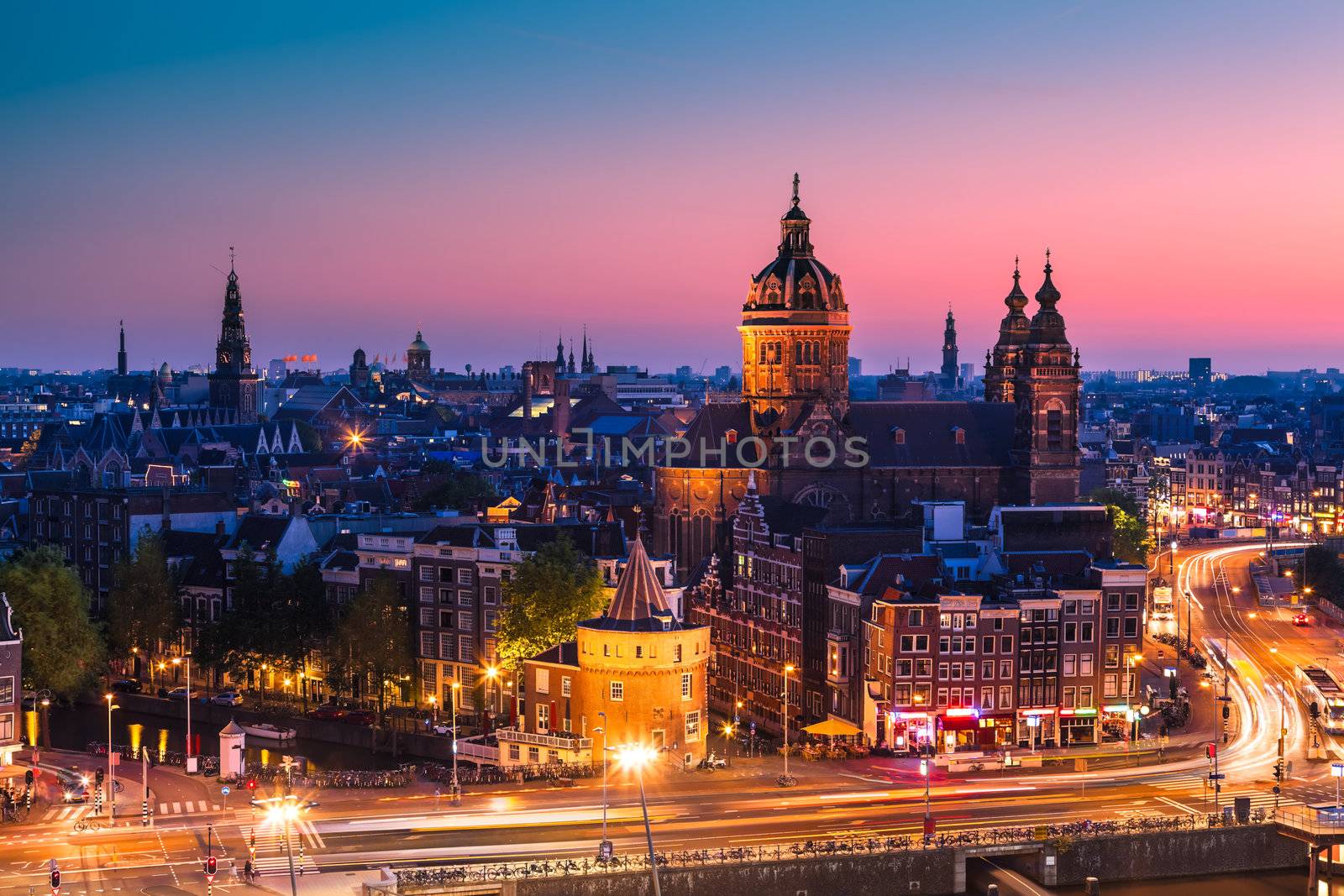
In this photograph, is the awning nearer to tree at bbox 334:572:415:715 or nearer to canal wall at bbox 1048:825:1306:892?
canal wall at bbox 1048:825:1306:892

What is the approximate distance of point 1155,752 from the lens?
103 metres

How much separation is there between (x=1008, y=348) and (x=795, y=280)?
23.5 meters

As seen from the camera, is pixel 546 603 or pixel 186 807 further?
pixel 546 603

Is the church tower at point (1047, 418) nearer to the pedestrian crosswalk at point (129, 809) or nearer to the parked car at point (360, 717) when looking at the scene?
the parked car at point (360, 717)

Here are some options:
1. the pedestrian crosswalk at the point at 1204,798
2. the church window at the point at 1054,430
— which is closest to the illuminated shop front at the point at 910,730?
the pedestrian crosswalk at the point at 1204,798

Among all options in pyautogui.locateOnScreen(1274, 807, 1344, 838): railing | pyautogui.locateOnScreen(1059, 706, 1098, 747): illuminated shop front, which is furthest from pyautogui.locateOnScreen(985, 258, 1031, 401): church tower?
pyautogui.locateOnScreen(1274, 807, 1344, 838): railing

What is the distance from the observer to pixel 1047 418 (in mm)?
145750

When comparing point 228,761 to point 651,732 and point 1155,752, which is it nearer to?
point 651,732

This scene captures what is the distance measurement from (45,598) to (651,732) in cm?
3916

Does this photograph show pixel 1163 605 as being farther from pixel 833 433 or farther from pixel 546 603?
pixel 546 603

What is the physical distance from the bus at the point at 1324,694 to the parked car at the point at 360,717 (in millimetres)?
55221

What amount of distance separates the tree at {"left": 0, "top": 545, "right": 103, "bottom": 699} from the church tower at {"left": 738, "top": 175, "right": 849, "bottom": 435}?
169 feet

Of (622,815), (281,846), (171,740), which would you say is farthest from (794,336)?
(281,846)

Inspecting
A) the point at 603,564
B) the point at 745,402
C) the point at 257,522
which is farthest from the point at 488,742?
the point at 745,402
